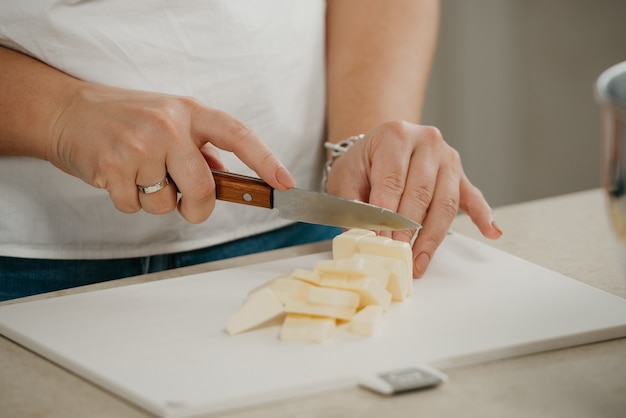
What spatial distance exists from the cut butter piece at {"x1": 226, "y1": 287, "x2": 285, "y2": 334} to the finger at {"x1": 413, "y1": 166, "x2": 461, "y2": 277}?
25 cm

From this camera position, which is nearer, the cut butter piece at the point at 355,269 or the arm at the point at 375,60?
the cut butter piece at the point at 355,269

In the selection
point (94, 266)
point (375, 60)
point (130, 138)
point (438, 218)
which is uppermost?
point (375, 60)

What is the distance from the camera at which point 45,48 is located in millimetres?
1228

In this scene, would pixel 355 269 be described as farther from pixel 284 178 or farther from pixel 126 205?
pixel 126 205

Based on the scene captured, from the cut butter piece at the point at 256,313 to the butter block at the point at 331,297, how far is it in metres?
0.04

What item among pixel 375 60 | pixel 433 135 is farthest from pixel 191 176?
pixel 375 60

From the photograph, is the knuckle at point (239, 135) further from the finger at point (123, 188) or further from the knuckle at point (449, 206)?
the knuckle at point (449, 206)

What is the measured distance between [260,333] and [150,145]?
0.92ft

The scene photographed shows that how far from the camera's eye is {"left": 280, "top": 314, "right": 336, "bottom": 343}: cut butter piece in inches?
36.6

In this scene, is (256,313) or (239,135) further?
(239,135)

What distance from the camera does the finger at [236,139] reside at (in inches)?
43.6

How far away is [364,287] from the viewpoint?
979 millimetres

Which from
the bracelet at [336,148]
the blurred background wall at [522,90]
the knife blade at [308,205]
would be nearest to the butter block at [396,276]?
the knife blade at [308,205]

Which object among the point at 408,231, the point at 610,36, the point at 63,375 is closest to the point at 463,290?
the point at 408,231
